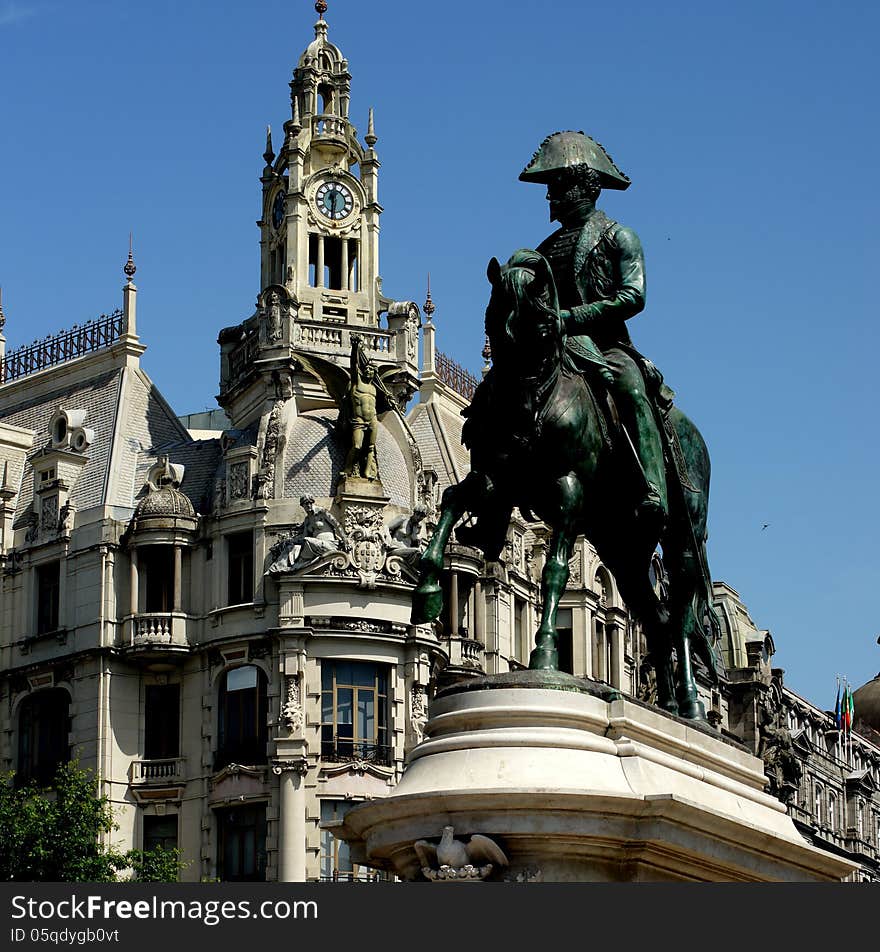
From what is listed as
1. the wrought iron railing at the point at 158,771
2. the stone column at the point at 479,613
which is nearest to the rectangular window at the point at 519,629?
the stone column at the point at 479,613

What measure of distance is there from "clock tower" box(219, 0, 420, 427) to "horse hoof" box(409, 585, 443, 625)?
46.0 m

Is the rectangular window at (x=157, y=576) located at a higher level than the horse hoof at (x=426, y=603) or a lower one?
higher

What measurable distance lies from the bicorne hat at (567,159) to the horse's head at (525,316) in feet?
4.86

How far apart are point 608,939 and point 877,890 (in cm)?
178

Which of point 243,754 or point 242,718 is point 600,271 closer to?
point 243,754

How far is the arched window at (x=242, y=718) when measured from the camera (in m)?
60.3

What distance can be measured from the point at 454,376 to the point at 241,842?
2103cm

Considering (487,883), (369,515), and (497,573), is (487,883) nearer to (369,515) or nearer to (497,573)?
(369,515)

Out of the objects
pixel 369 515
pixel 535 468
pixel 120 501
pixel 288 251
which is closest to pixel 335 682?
pixel 369 515

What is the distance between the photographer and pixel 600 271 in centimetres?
2006

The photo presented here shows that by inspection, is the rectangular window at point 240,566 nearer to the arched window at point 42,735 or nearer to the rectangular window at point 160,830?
the arched window at point 42,735

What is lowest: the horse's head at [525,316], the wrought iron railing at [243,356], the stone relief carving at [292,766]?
the horse's head at [525,316]

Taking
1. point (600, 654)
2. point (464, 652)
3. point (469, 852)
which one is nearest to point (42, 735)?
point (464, 652)

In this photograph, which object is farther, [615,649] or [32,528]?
[615,649]
